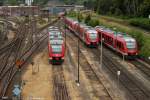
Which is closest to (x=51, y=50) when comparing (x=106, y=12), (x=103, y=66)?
(x=103, y=66)

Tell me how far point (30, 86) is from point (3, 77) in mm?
6193

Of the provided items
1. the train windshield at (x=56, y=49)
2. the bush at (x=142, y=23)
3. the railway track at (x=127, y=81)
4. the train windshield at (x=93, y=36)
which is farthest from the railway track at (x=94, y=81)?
the bush at (x=142, y=23)

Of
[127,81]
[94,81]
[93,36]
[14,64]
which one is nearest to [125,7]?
[93,36]

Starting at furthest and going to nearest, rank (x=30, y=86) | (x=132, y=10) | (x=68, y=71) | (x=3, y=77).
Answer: (x=132, y=10), (x=68, y=71), (x=3, y=77), (x=30, y=86)

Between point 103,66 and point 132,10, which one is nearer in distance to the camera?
→ point 103,66

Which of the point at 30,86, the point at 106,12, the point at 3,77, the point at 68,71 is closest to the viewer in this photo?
the point at 30,86

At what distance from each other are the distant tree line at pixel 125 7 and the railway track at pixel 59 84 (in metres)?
54.7

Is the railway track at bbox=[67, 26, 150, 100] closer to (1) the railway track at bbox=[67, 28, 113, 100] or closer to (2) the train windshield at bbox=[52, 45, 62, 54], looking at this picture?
(1) the railway track at bbox=[67, 28, 113, 100]

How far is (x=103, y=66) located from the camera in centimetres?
5950

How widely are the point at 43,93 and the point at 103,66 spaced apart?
1717 centimetres

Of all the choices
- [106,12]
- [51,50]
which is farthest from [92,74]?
[106,12]

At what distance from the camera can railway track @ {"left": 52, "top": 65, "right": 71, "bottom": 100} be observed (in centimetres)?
4297

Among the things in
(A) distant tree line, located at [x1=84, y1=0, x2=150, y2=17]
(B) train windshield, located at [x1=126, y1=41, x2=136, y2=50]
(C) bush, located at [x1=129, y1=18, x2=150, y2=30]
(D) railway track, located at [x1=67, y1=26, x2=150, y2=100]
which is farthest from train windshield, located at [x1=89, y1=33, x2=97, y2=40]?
(A) distant tree line, located at [x1=84, y1=0, x2=150, y2=17]

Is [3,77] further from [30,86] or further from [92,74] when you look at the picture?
[92,74]
